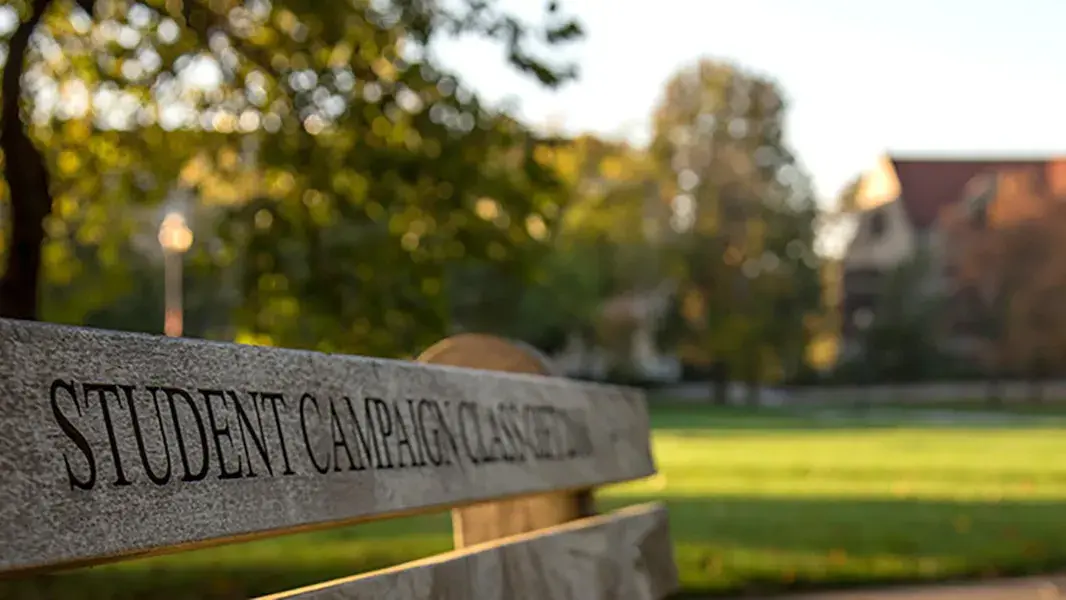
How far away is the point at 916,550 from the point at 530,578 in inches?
339

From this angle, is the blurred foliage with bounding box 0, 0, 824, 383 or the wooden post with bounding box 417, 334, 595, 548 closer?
the wooden post with bounding box 417, 334, 595, 548

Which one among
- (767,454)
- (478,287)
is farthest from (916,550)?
(478,287)

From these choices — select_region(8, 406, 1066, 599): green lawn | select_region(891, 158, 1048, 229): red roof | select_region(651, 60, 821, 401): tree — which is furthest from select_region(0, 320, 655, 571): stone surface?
select_region(891, 158, 1048, 229): red roof

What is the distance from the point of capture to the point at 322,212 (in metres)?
10.6

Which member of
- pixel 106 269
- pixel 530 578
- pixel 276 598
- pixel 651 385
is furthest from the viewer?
pixel 651 385

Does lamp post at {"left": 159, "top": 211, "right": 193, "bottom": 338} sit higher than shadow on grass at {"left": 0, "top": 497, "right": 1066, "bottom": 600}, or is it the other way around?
lamp post at {"left": 159, "top": 211, "right": 193, "bottom": 338}

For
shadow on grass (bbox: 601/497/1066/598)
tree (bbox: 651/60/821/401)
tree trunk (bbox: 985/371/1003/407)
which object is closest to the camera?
shadow on grass (bbox: 601/497/1066/598)

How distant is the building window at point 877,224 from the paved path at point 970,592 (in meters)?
67.5

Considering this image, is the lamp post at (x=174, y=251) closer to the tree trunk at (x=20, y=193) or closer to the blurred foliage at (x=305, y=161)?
the blurred foliage at (x=305, y=161)

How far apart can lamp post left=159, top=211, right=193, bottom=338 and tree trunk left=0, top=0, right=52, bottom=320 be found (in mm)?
19859

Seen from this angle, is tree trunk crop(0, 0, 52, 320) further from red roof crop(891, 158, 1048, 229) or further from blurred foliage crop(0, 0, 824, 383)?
red roof crop(891, 158, 1048, 229)

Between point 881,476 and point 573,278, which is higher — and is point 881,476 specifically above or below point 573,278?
below

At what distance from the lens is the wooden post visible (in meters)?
4.36

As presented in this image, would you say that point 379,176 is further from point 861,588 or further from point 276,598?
point 276,598
